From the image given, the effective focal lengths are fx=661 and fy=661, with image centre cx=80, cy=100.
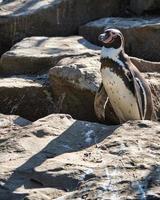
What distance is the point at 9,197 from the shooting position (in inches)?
161

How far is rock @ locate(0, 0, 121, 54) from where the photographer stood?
28.5 feet

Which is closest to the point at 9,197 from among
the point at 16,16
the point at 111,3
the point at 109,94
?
the point at 109,94

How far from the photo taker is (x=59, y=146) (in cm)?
477

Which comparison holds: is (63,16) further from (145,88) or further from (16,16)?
(145,88)

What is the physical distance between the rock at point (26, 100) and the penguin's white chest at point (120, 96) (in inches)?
40.0

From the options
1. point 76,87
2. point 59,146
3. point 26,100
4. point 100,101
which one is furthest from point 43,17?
point 59,146

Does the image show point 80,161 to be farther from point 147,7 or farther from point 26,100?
point 147,7

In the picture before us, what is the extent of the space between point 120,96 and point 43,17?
331cm

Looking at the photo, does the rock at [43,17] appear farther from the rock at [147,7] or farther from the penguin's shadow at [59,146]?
the penguin's shadow at [59,146]

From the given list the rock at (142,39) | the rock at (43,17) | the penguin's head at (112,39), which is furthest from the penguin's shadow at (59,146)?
the rock at (43,17)

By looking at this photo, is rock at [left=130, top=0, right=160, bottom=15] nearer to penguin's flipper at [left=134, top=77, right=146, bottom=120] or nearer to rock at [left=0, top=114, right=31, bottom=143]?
penguin's flipper at [left=134, top=77, right=146, bottom=120]

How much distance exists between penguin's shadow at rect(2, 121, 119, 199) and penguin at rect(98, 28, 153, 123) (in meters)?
0.63

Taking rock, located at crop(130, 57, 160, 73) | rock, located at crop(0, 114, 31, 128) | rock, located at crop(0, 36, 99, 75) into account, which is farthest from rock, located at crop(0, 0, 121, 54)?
rock, located at crop(0, 114, 31, 128)

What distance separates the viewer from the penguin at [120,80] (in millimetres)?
5688
